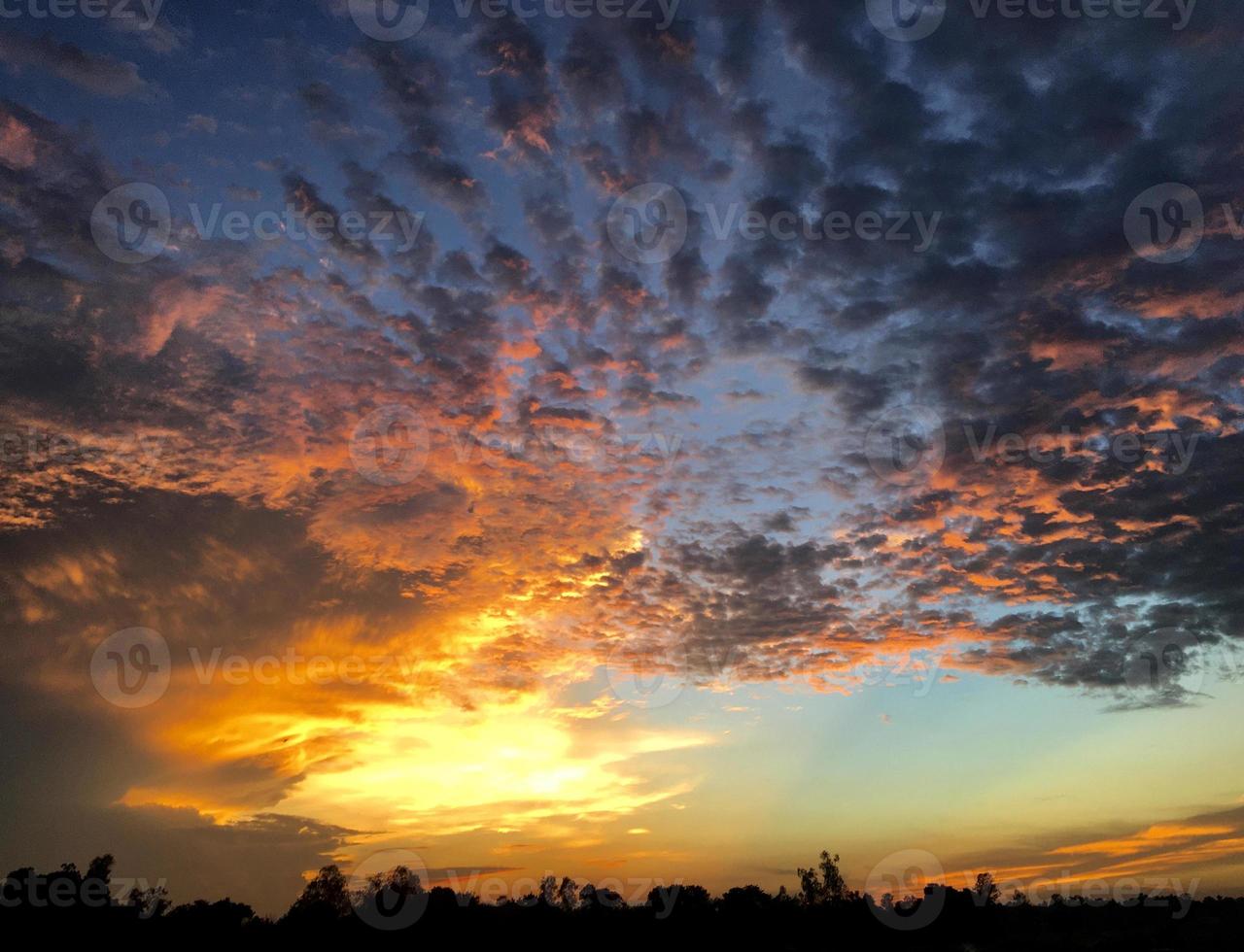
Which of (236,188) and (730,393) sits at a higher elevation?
(236,188)

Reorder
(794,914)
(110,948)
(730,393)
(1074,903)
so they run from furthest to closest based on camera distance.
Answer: (1074,903) < (794,914) < (110,948) < (730,393)

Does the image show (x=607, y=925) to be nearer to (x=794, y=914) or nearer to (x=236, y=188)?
(x=794, y=914)

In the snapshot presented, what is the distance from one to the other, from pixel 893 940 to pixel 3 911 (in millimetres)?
111428

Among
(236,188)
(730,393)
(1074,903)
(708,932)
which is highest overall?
(236,188)

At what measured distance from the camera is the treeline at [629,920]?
8381 cm

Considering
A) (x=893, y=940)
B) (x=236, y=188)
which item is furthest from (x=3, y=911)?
(x=893, y=940)

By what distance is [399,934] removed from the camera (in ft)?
288

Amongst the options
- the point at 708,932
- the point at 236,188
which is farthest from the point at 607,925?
the point at 236,188

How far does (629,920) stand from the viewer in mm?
102812

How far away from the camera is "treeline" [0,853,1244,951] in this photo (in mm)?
83812

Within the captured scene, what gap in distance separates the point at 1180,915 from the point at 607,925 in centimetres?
8747

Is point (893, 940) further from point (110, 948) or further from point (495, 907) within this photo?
point (110, 948)

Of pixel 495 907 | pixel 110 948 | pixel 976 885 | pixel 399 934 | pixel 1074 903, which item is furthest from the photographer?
pixel 976 885

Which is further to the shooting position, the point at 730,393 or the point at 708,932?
the point at 708,932
